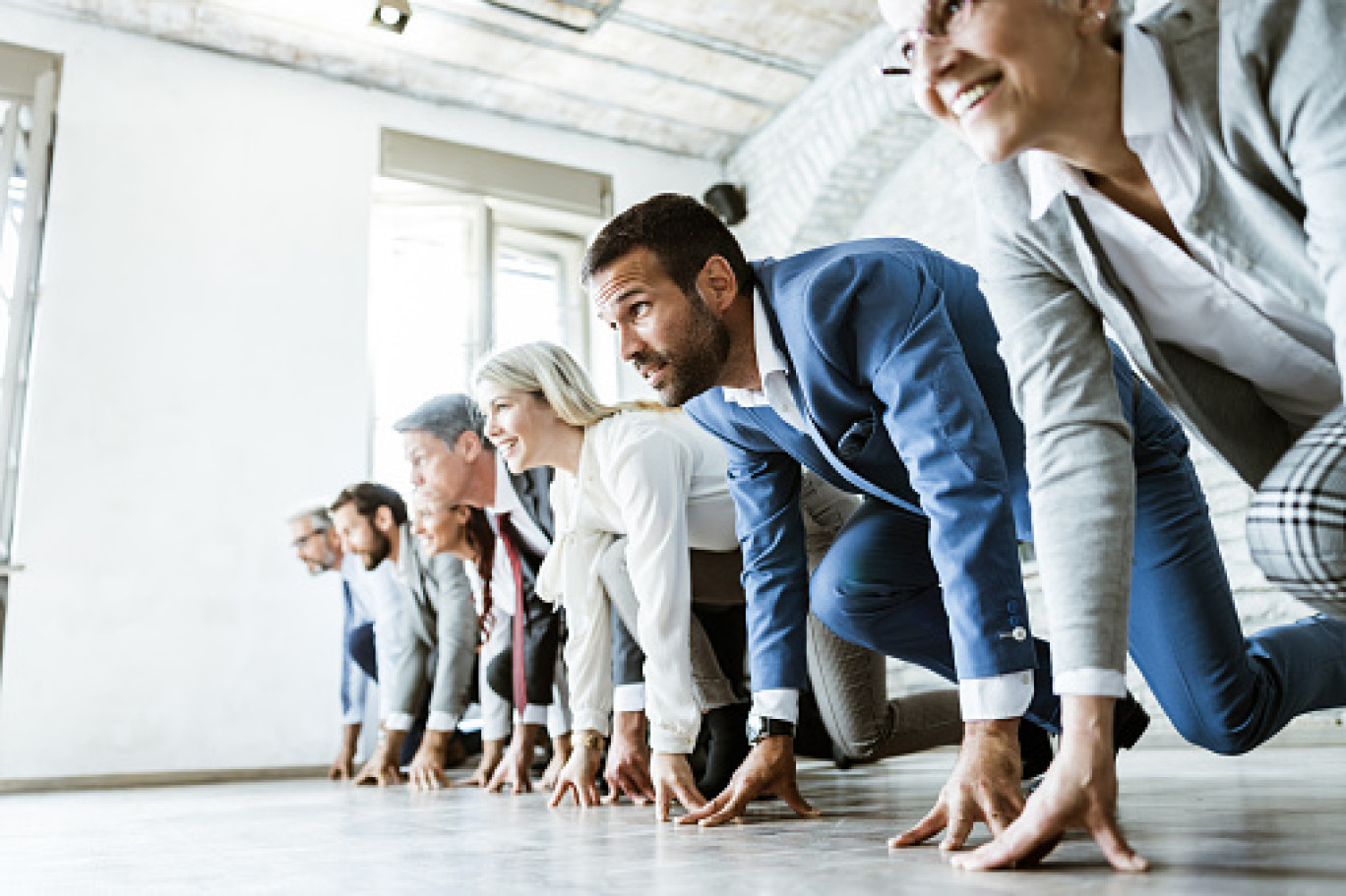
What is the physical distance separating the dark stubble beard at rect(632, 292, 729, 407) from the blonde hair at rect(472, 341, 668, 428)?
0.81 metres

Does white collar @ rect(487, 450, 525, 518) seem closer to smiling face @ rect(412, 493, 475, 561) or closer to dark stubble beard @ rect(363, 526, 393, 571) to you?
smiling face @ rect(412, 493, 475, 561)

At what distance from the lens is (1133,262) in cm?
118

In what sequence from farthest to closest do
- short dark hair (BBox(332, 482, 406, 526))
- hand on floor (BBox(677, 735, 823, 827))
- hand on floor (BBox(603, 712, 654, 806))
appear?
short dark hair (BBox(332, 482, 406, 526)), hand on floor (BBox(603, 712, 654, 806)), hand on floor (BBox(677, 735, 823, 827))

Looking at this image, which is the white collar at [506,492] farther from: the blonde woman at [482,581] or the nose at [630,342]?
the nose at [630,342]

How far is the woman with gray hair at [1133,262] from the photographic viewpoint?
3.18 feet

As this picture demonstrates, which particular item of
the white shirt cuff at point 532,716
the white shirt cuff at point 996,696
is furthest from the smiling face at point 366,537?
the white shirt cuff at point 996,696

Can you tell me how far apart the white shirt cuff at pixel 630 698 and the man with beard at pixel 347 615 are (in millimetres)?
2289

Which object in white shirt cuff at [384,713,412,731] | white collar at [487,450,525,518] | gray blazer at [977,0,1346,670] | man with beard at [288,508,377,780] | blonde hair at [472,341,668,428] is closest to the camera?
gray blazer at [977,0,1346,670]

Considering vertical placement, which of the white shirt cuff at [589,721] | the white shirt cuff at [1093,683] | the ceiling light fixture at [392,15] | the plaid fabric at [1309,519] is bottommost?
the white shirt cuff at [589,721]

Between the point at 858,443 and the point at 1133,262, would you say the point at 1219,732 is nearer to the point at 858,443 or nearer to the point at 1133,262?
the point at 858,443

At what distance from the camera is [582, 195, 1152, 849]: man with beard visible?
1.34m

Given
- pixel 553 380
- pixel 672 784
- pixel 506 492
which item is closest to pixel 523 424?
pixel 553 380

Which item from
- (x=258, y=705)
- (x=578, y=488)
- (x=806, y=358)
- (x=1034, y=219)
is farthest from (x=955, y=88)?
(x=258, y=705)

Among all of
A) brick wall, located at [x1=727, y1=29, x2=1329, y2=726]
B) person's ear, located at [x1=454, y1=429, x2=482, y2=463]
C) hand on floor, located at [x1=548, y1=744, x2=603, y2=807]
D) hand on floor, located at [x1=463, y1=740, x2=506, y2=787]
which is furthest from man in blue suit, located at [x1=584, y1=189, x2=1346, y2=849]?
brick wall, located at [x1=727, y1=29, x2=1329, y2=726]
